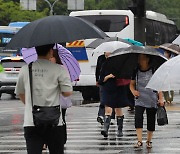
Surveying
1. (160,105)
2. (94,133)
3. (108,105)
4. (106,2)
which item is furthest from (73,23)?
(106,2)

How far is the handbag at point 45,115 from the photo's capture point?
7.01m

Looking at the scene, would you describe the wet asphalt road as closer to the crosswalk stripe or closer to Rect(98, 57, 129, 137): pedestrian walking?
the crosswalk stripe

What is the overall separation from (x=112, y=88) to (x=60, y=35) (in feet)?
Result: 17.8

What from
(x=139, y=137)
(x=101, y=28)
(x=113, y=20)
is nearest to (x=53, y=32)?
(x=139, y=137)

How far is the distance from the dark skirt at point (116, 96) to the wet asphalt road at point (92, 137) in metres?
0.65

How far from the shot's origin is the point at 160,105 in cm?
1084

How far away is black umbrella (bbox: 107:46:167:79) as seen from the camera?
11039 mm

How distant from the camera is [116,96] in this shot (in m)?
12.6

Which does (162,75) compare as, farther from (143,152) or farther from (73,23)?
(143,152)

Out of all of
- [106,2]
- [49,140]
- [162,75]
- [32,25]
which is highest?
[32,25]

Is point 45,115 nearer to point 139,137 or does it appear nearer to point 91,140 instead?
point 139,137

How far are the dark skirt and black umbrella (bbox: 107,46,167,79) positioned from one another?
0.86 feet

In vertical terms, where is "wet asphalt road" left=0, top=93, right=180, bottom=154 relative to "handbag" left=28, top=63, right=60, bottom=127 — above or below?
below

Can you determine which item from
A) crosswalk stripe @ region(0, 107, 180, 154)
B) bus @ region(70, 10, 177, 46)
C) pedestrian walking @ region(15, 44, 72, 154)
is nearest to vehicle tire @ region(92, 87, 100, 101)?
bus @ region(70, 10, 177, 46)
